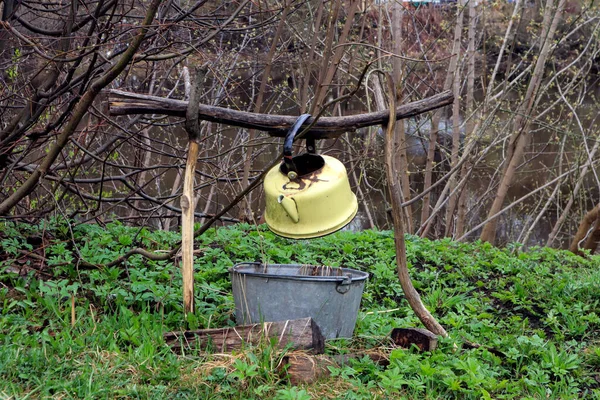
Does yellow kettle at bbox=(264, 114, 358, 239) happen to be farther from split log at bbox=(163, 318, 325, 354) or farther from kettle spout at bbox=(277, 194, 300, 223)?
split log at bbox=(163, 318, 325, 354)

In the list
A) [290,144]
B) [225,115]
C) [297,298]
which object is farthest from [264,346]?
[225,115]

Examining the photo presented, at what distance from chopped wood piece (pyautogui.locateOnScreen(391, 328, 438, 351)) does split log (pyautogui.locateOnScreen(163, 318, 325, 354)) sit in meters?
0.59

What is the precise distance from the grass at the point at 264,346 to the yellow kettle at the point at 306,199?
2.22 ft

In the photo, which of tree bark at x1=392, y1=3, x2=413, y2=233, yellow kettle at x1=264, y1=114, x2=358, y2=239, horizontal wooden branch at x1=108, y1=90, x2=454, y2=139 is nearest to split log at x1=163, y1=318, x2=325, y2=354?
yellow kettle at x1=264, y1=114, x2=358, y2=239

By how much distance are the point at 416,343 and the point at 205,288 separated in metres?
1.62

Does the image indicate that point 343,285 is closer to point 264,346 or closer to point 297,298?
point 297,298

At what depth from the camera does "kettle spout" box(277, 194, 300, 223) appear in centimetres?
345

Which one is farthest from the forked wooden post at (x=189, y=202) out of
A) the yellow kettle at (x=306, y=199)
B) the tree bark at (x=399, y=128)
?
the tree bark at (x=399, y=128)

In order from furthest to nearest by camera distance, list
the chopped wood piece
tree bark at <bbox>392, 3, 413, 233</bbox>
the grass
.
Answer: tree bark at <bbox>392, 3, 413, 233</bbox> → the chopped wood piece → the grass

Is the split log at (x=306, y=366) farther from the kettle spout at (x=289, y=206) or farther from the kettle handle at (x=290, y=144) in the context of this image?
the kettle handle at (x=290, y=144)

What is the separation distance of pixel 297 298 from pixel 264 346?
437 millimetres

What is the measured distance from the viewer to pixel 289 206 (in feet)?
11.3

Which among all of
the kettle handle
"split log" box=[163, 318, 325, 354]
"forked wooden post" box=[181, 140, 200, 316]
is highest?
the kettle handle

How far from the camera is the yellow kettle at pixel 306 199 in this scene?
3.46 meters
